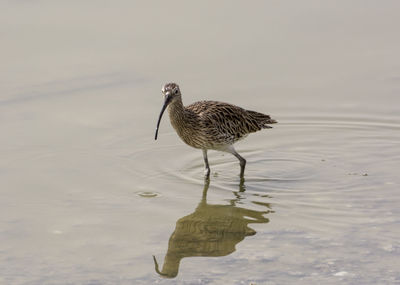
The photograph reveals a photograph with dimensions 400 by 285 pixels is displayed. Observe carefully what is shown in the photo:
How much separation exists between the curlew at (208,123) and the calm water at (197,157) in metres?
0.37

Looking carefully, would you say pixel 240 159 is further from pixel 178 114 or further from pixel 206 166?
pixel 178 114

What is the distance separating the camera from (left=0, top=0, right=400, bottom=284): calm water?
28.1 feet

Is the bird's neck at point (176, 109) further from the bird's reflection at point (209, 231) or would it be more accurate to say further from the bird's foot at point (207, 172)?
the bird's reflection at point (209, 231)

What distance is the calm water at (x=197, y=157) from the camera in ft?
28.1

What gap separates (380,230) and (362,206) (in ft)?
2.62

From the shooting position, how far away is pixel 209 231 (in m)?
9.42

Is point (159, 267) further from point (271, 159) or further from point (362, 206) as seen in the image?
point (271, 159)

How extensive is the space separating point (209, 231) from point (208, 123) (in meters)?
2.35

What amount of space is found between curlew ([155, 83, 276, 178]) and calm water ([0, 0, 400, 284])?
0.37 meters

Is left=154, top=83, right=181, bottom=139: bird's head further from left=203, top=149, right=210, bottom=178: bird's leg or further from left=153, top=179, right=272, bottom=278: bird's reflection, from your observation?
left=153, top=179, right=272, bottom=278: bird's reflection

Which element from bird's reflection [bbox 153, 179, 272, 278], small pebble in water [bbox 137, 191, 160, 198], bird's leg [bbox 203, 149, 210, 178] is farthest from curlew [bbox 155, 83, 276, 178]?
bird's reflection [bbox 153, 179, 272, 278]

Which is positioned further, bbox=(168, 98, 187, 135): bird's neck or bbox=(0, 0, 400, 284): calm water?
bbox=(168, 98, 187, 135): bird's neck

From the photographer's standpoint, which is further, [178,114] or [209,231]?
[178,114]

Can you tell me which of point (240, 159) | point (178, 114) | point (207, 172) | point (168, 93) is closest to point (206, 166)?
point (207, 172)
